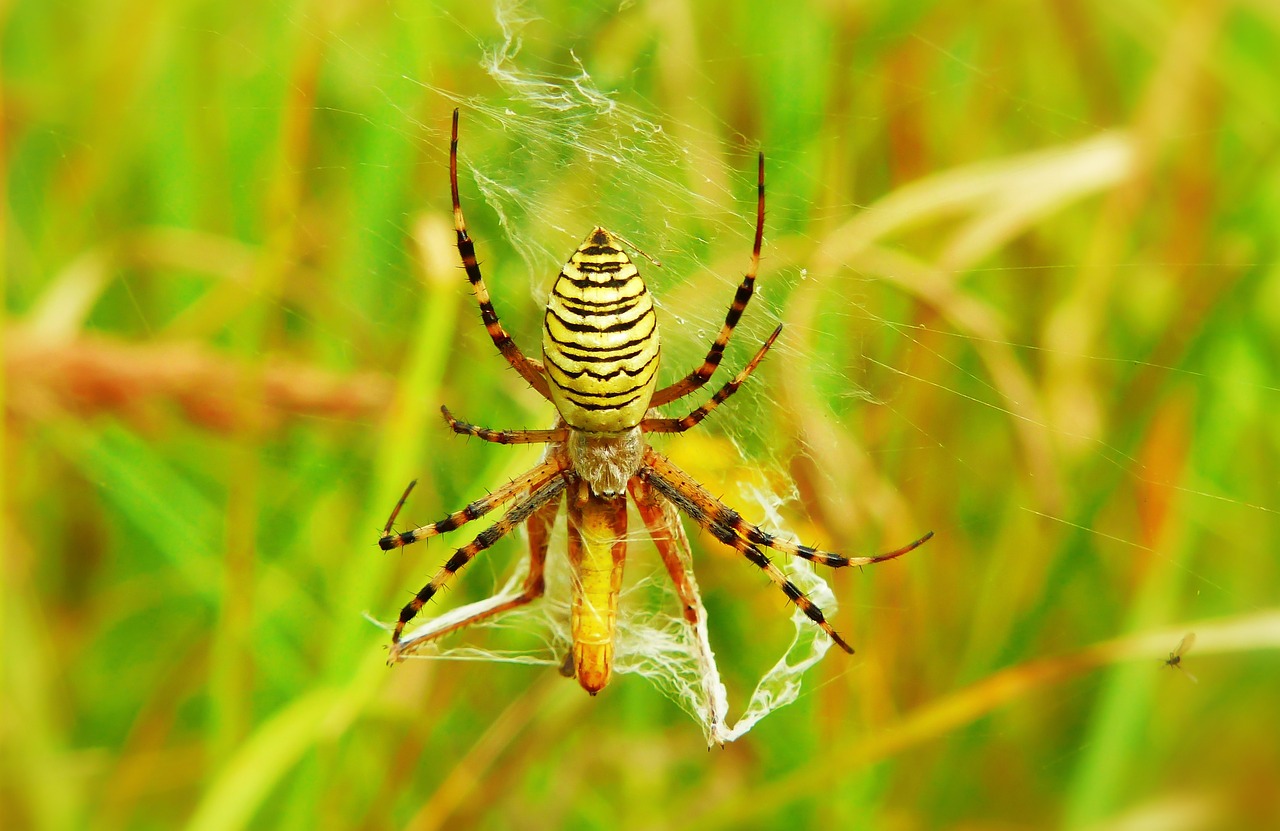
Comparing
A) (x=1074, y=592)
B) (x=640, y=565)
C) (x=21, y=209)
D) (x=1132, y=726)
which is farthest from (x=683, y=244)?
(x=21, y=209)

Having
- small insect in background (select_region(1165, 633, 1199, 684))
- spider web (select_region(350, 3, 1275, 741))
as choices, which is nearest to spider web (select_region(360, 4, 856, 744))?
spider web (select_region(350, 3, 1275, 741))

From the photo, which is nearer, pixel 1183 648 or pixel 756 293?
pixel 1183 648

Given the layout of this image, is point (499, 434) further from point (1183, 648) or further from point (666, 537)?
point (1183, 648)

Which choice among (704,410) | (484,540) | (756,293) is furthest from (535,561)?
(756,293)

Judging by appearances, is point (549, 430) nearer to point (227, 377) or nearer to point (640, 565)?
point (640, 565)

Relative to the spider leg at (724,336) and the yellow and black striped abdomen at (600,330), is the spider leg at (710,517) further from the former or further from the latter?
the yellow and black striped abdomen at (600,330)

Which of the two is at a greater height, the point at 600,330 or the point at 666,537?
the point at 600,330

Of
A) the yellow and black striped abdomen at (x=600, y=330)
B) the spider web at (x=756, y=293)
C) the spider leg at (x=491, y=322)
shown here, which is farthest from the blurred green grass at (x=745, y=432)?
the yellow and black striped abdomen at (x=600, y=330)
